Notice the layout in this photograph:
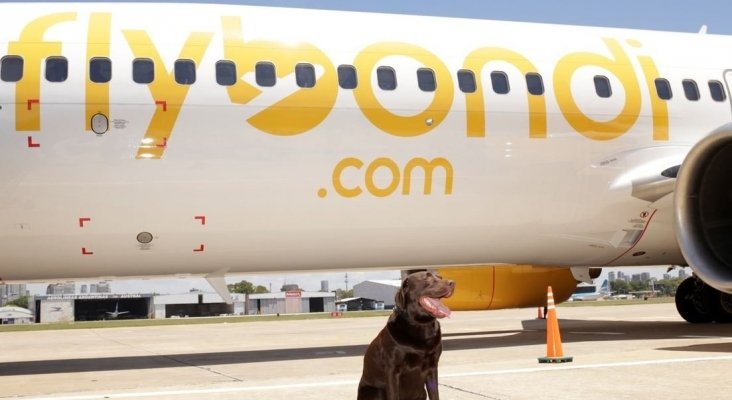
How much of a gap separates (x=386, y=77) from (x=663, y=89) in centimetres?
428

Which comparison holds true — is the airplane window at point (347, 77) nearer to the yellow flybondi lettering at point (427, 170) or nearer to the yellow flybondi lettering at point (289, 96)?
the yellow flybondi lettering at point (289, 96)

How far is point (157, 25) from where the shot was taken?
418 inches

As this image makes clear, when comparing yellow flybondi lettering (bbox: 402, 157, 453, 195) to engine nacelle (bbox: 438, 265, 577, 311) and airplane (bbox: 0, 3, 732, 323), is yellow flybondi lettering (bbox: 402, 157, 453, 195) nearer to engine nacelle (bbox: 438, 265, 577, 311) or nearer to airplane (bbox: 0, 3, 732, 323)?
airplane (bbox: 0, 3, 732, 323)

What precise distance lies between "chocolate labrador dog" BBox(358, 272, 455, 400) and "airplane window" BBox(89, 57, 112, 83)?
20.5ft

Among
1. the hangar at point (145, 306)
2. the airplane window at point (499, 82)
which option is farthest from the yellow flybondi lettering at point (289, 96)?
the hangar at point (145, 306)

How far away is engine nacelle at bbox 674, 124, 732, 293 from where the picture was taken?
10.2 meters

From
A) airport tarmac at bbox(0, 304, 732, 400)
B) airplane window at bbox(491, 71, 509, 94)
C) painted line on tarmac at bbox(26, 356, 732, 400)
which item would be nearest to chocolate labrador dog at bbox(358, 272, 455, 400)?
airport tarmac at bbox(0, 304, 732, 400)


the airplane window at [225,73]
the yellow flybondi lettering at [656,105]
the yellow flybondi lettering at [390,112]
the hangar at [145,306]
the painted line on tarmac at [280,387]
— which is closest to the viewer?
the painted line on tarmac at [280,387]

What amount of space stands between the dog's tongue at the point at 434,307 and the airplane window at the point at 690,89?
9.20 meters

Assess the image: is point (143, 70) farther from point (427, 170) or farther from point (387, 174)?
point (427, 170)

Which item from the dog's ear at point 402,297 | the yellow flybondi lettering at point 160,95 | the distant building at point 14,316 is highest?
the yellow flybondi lettering at point 160,95

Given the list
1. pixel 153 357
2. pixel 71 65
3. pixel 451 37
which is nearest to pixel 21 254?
pixel 71 65

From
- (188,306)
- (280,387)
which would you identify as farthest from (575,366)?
(188,306)

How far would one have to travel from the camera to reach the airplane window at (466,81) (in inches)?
452
